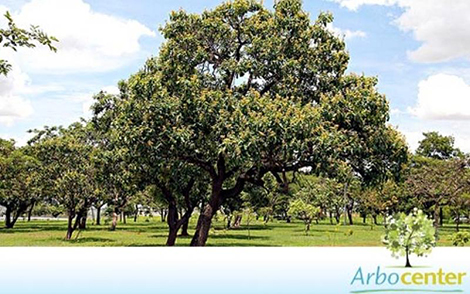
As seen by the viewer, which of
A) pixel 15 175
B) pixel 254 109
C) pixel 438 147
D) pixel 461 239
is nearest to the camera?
pixel 254 109

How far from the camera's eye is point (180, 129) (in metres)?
16.1

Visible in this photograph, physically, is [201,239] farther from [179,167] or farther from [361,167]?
[361,167]

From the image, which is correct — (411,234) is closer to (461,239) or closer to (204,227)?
(461,239)

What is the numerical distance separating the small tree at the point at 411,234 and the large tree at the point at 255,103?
183 inches

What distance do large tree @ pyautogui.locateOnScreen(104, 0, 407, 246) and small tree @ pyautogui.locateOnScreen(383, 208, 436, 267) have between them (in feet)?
15.2

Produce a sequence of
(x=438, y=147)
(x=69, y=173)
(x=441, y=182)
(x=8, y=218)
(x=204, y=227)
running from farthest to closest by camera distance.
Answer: (x=438, y=147) < (x=8, y=218) < (x=441, y=182) < (x=69, y=173) < (x=204, y=227)

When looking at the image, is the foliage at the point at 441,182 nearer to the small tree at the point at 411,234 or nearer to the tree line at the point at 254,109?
the tree line at the point at 254,109

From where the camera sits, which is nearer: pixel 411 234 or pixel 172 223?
pixel 411 234

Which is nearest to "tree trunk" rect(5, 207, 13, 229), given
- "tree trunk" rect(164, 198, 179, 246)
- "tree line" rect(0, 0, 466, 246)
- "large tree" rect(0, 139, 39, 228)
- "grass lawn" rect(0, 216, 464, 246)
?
"large tree" rect(0, 139, 39, 228)

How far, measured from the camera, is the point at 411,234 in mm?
10508

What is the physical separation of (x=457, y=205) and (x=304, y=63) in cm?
2442

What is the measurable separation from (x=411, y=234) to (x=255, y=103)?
630 cm

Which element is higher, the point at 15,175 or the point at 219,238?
the point at 15,175

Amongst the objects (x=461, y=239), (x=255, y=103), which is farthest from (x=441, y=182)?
(x=255, y=103)
